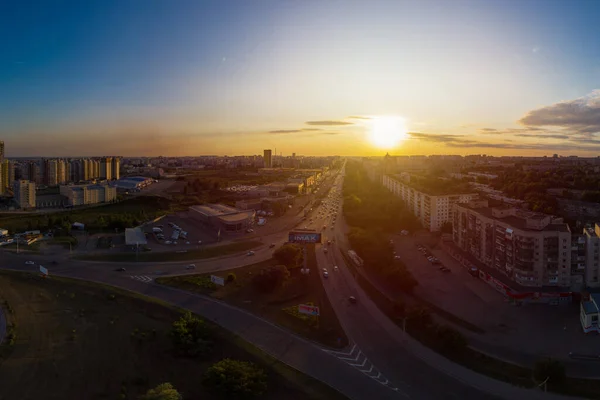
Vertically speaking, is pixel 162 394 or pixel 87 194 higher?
pixel 87 194

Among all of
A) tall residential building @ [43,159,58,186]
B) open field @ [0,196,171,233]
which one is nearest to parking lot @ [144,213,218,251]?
open field @ [0,196,171,233]

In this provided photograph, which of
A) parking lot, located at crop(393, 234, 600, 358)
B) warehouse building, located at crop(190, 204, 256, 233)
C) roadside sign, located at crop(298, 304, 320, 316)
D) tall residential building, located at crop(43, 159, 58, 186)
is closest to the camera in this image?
parking lot, located at crop(393, 234, 600, 358)

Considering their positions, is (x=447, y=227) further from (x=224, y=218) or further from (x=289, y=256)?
(x=224, y=218)

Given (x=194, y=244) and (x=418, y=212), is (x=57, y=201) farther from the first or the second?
(x=418, y=212)

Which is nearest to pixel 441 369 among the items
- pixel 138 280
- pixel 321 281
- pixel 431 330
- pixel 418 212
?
pixel 431 330

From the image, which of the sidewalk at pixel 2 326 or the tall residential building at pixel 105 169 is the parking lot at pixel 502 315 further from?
the tall residential building at pixel 105 169

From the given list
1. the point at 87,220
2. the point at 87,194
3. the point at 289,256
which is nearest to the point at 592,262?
the point at 289,256

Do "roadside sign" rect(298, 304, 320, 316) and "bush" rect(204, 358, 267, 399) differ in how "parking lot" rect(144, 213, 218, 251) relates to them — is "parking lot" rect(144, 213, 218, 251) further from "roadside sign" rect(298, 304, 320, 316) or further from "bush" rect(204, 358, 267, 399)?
"bush" rect(204, 358, 267, 399)
